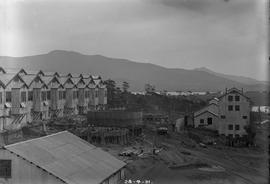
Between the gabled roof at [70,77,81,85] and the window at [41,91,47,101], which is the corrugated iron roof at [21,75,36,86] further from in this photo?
the gabled roof at [70,77,81,85]

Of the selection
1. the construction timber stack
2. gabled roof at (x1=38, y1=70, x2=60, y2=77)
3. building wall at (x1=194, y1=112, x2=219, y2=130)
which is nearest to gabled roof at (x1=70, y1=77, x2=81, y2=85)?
the construction timber stack

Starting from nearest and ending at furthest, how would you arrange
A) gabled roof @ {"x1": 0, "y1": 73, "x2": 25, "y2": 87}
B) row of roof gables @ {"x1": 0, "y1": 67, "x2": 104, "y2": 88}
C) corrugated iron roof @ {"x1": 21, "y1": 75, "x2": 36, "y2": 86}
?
gabled roof @ {"x1": 0, "y1": 73, "x2": 25, "y2": 87} → row of roof gables @ {"x1": 0, "y1": 67, "x2": 104, "y2": 88} → corrugated iron roof @ {"x1": 21, "y1": 75, "x2": 36, "y2": 86}

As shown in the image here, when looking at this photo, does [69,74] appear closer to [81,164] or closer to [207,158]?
[207,158]

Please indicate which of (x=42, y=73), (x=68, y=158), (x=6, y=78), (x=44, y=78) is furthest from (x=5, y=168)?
(x=44, y=78)

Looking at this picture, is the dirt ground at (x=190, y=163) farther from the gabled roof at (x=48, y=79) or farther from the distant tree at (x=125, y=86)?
the gabled roof at (x=48, y=79)

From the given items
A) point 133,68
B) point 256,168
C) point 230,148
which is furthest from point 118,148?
point 256,168

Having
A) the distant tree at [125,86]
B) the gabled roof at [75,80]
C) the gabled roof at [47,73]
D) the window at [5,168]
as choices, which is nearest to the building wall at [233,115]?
the distant tree at [125,86]
